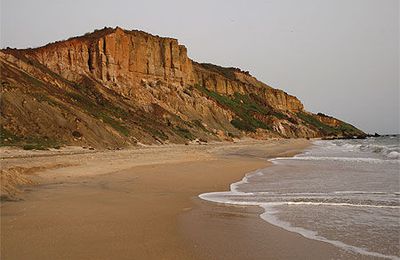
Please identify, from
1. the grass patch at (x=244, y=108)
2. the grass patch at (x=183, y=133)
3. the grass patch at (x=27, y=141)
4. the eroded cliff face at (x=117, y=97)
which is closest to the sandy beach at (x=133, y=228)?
the grass patch at (x=27, y=141)

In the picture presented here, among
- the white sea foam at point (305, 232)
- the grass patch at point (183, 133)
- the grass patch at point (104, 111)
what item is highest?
the grass patch at point (104, 111)

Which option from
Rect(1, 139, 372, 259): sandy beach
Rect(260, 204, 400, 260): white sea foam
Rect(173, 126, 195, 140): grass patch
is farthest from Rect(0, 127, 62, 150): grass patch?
Rect(173, 126, 195, 140): grass patch

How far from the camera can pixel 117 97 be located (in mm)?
53125

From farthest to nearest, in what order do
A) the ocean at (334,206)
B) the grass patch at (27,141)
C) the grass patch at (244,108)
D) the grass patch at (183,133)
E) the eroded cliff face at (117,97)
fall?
the grass patch at (244,108)
the grass patch at (183,133)
the eroded cliff face at (117,97)
the grass patch at (27,141)
the ocean at (334,206)

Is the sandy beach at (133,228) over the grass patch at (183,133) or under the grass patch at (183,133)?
under

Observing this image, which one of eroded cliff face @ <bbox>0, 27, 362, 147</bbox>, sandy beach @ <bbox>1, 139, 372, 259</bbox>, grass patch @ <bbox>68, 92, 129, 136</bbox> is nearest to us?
sandy beach @ <bbox>1, 139, 372, 259</bbox>

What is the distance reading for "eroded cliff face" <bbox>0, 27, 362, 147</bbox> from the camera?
2945cm

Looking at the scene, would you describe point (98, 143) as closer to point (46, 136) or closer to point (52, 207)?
point (46, 136)

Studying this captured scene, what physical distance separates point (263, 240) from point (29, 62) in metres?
45.8

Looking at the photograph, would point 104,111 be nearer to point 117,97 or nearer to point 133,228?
point 117,97

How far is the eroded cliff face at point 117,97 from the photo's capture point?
29453 millimetres

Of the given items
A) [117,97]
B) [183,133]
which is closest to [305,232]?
[183,133]

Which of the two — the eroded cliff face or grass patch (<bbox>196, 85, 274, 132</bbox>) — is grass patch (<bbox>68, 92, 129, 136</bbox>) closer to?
the eroded cliff face

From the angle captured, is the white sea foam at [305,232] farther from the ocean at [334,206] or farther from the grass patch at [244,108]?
the grass patch at [244,108]
